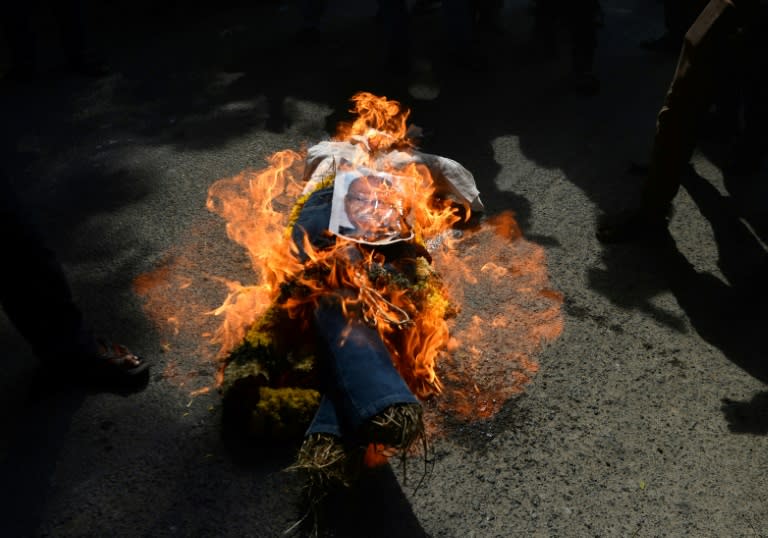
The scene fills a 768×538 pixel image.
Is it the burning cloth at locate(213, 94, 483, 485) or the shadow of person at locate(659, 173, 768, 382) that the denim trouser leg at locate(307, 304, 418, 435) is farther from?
the shadow of person at locate(659, 173, 768, 382)

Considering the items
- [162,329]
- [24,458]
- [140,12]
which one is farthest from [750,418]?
[140,12]

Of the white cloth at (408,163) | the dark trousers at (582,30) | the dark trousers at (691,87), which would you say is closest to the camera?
the dark trousers at (691,87)

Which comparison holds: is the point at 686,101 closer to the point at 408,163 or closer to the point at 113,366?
the point at 408,163

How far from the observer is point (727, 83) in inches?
225

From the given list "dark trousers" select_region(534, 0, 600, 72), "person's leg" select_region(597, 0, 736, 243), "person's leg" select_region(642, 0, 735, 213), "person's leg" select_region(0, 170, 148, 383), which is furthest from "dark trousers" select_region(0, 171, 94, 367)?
"dark trousers" select_region(534, 0, 600, 72)

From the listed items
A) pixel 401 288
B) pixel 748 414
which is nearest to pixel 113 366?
pixel 401 288

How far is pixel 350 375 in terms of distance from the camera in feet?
9.09

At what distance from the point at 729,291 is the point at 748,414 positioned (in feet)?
3.74

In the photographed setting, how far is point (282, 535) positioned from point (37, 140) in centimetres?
494

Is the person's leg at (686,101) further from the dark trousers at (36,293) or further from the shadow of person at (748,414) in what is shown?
the dark trousers at (36,293)

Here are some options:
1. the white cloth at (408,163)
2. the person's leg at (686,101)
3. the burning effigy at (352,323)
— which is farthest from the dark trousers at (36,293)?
the person's leg at (686,101)

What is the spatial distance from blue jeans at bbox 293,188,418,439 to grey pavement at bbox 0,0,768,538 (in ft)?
1.59

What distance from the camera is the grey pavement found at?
292 cm

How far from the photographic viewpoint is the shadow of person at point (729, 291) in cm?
379
